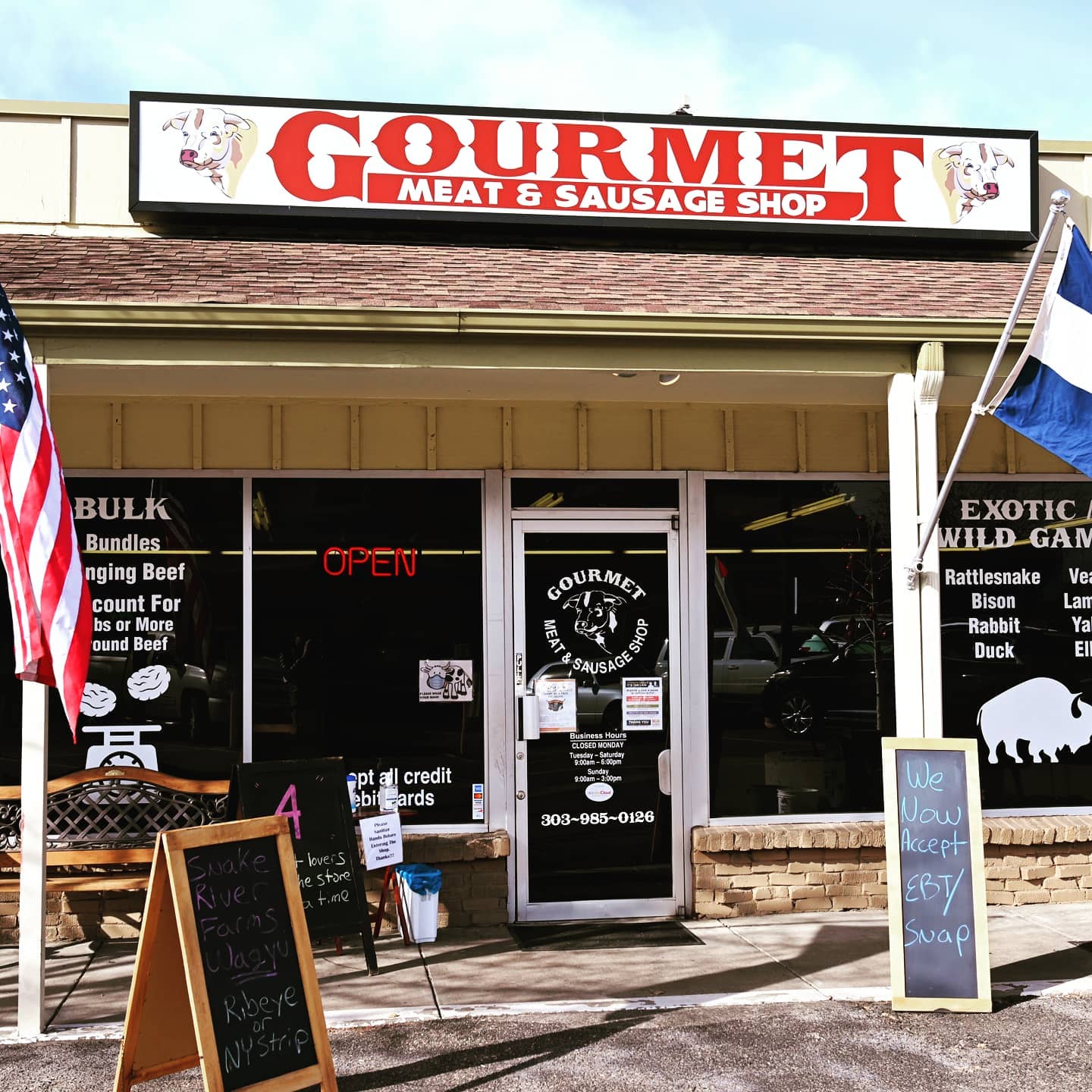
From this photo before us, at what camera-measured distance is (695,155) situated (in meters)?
8.31

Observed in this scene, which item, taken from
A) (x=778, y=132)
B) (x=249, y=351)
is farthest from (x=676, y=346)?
(x=778, y=132)

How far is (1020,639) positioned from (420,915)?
4.25 metres

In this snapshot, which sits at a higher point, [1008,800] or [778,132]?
[778,132]

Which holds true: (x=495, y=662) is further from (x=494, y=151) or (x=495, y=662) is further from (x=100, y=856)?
(x=494, y=151)

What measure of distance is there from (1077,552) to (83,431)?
253 inches

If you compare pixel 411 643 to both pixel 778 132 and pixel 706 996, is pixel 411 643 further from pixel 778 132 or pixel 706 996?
pixel 778 132

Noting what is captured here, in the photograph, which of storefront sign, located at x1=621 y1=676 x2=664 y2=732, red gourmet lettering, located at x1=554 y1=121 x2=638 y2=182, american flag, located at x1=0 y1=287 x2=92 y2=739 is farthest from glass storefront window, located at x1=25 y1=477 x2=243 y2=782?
red gourmet lettering, located at x1=554 y1=121 x2=638 y2=182

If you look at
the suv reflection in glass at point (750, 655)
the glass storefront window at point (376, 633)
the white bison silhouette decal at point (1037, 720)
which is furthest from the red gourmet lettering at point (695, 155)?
the white bison silhouette decal at point (1037, 720)

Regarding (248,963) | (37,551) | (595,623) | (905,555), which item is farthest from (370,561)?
(248,963)

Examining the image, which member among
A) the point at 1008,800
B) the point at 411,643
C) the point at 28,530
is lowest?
the point at 1008,800

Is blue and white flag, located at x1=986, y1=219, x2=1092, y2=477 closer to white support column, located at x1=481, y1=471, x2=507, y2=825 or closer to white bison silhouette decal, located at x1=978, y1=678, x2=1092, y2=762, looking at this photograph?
white bison silhouette decal, located at x1=978, y1=678, x2=1092, y2=762

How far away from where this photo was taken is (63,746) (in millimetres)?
7398

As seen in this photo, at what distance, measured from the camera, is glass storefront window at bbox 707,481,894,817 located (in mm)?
7875

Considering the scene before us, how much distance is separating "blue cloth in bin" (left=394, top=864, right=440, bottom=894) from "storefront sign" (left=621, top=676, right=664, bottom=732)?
60.3 inches
